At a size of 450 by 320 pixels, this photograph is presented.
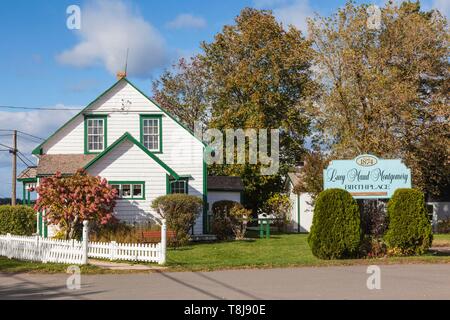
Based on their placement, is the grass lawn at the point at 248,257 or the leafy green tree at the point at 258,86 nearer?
the grass lawn at the point at 248,257

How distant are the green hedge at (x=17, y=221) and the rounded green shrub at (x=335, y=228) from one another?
52.1 feet

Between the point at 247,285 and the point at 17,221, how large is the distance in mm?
18978

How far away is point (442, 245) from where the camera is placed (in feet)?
89.2

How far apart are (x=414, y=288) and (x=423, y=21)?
76.6ft

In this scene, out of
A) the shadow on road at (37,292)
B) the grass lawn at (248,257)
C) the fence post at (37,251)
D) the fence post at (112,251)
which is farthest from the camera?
the fence post at (37,251)

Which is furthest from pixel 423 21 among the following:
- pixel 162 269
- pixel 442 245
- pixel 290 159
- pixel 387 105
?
pixel 162 269

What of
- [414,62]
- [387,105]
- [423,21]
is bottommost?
[387,105]

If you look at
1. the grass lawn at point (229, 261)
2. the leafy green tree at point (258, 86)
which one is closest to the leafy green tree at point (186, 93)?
the leafy green tree at point (258, 86)

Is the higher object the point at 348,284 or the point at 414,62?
the point at 414,62

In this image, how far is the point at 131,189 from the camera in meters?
27.6

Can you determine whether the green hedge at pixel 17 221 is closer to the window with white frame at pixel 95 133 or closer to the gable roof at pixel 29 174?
the gable roof at pixel 29 174

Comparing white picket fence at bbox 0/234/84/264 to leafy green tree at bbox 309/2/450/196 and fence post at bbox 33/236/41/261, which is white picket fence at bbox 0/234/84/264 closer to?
fence post at bbox 33/236/41/261

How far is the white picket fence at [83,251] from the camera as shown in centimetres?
1833
